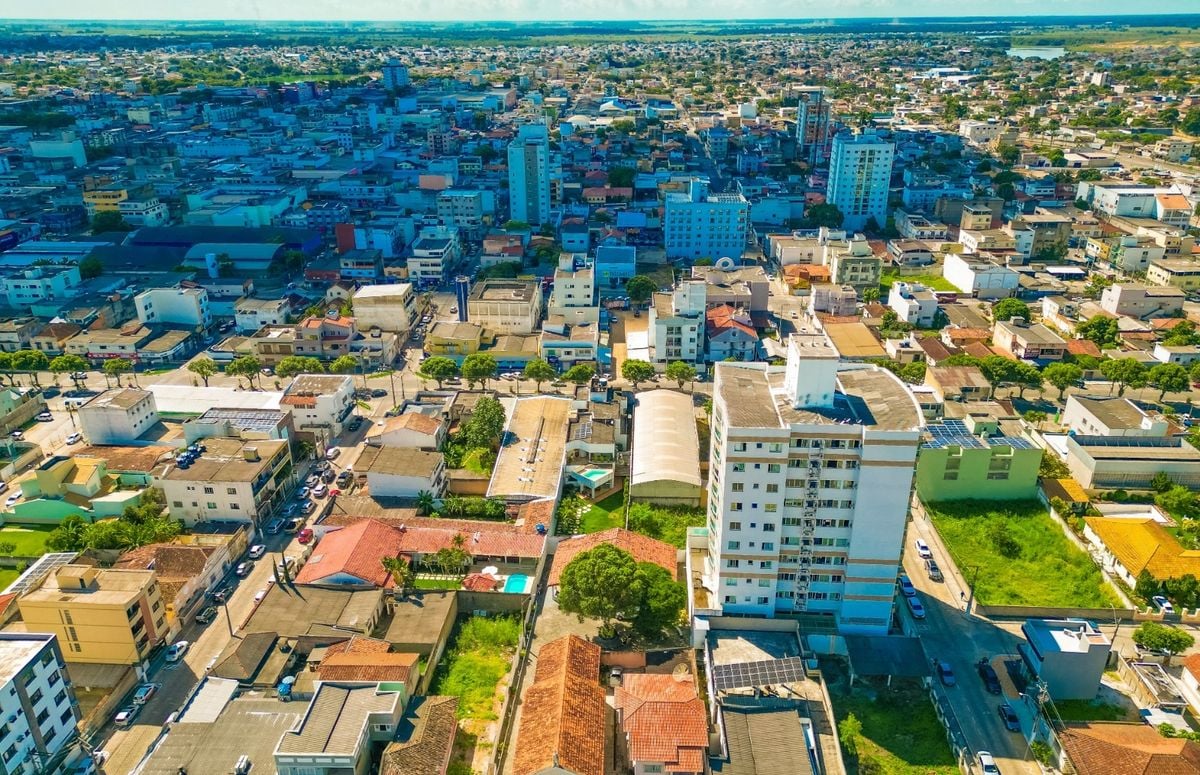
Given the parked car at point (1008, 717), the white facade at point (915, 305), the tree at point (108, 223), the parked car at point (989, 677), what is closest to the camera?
the parked car at point (1008, 717)

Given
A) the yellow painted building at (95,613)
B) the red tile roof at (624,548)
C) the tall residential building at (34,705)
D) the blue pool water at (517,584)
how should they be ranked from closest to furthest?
the tall residential building at (34,705) < the yellow painted building at (95,613) < the blue pool water at (517,584) < the red tile roof at (624,548)

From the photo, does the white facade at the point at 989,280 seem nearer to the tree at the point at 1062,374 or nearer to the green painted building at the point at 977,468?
the tree at the point at 1062,374

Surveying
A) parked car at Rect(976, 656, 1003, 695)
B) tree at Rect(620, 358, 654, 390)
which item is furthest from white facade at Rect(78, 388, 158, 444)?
parked car at Rect(976, 656, 1003, 695)

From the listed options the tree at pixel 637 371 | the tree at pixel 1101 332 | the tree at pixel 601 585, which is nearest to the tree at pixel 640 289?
the tree at pixel 637 371

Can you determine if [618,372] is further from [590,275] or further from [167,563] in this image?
[167,563]

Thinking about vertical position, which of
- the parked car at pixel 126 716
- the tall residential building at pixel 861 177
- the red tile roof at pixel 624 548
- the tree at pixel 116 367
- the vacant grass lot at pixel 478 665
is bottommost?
the vacant grass lot at pixel 478 665

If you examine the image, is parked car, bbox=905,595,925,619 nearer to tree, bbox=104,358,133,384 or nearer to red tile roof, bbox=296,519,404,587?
red tile roof, bbox=296,519,404,587
